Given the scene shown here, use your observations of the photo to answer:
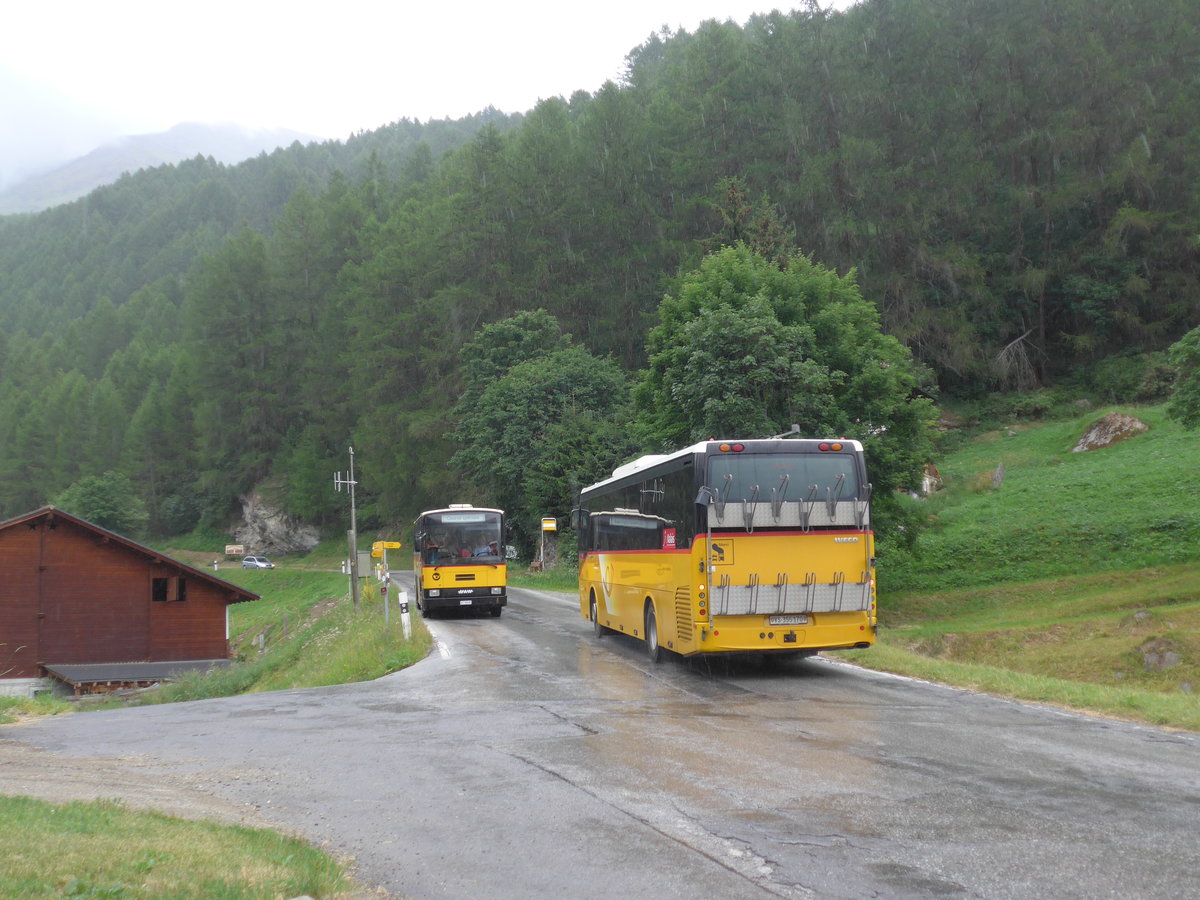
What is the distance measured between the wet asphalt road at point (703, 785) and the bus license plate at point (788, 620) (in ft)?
2.94

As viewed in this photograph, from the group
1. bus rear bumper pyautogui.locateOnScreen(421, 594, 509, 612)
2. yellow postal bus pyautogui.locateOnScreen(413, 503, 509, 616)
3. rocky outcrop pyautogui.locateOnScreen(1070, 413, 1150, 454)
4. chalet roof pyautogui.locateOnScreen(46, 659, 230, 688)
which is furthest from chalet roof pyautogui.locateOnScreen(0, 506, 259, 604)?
rocky outcrop pyautogui.locateOnScreen(1070, 413, 1150, 454)

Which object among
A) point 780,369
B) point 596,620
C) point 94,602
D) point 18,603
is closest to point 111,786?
point 596,620

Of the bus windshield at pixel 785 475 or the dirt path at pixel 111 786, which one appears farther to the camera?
the bus windshield at pixel 785 475

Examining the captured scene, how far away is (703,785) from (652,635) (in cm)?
924

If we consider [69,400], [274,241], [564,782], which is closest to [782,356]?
[564,782]

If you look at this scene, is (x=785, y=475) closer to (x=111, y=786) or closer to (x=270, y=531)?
(x=111, y=786)

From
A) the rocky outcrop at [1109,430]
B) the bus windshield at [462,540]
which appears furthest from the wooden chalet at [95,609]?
the rocky outcrop at [1109,430]

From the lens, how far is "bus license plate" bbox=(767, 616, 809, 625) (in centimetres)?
1423

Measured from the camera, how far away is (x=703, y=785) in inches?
310

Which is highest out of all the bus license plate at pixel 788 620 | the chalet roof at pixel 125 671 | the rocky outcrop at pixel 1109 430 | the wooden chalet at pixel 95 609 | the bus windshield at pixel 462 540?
the rocky outcrop at pixel 1109 430

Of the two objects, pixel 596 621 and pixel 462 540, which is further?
pixel 462 540

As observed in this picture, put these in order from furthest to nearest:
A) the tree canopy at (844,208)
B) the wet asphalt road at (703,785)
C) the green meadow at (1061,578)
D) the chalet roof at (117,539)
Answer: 1. the tree canopy at (844,208)
2. the chalet roof at (117,539)
3. the green meadow at (1061,578)
4. the wet asphalt road at (703,785)

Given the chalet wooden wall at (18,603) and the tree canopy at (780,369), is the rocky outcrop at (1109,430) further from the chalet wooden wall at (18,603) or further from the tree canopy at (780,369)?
the chalet wooden wall at (18,603)

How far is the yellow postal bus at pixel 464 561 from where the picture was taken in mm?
29000
